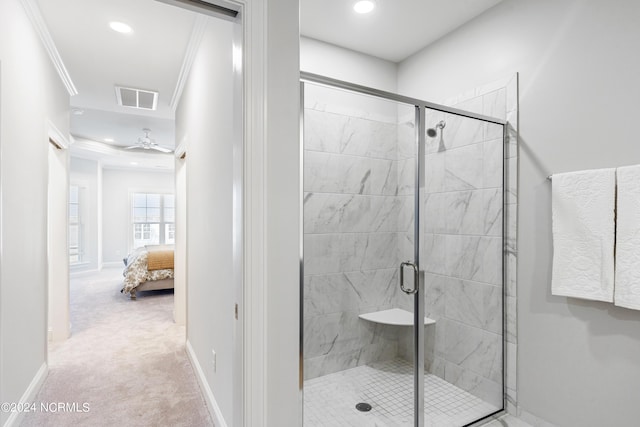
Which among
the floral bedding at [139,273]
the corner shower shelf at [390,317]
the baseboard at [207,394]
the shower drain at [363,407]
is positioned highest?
the corner shower shelf at [390,317]

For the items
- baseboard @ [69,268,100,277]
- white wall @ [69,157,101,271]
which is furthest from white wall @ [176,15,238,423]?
white wall @ [69,157,101,271]

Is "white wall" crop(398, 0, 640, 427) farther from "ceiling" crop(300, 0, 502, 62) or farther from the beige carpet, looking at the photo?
the beige carpet

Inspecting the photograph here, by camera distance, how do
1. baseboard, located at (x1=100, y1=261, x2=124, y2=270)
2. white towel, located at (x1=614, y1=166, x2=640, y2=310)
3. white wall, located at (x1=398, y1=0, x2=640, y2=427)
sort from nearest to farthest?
white towel, located at (x1=614, y1=166, x2=640, y2=310), white wall, located at (x1=398, y1=0, x2=640, y2=427), baseboard, located at (x1=100, y1=261, x2=124, y2=270)

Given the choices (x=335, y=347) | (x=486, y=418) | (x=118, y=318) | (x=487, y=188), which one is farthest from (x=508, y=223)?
(x=118, y=318)

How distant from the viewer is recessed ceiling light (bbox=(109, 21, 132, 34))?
251 cm

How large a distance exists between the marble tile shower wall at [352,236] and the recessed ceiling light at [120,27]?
6.03 ft

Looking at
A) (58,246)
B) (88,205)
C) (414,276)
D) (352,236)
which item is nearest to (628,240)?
(414,276)

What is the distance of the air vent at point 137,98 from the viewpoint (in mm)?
3809

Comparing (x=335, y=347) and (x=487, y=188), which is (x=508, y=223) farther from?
(x=335, y=347)

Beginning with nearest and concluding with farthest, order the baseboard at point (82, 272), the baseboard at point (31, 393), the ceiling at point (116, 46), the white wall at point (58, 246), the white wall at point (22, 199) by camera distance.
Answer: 1. the white wall at point (22, 199)
2. the baseboard at point (31, 393)
3. the ceiling at point (116, 46)
4. the white wall at point (58, 246)
5. the baseboard at point (82, 272)

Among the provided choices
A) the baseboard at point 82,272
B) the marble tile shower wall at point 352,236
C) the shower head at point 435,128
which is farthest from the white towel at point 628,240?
the baseboard at point 82,272

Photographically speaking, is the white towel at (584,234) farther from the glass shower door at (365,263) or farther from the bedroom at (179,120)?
the bedroom at (179,120)

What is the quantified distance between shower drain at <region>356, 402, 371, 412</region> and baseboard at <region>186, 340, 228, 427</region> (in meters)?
0.79

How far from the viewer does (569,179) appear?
1.90m
